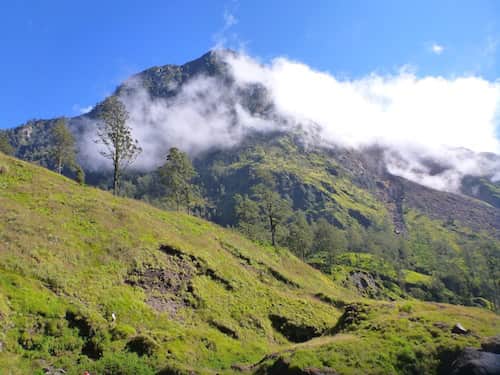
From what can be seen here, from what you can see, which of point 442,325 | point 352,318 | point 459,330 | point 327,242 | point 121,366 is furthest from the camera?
point 327,242

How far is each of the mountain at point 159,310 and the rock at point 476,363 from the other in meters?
1.90

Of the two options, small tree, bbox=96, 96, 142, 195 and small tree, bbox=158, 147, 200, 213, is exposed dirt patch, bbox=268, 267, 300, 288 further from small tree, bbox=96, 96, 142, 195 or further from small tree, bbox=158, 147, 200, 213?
small tree, bbox=158, 147, 200, 213

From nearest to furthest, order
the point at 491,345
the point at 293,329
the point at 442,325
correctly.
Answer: the point at 491,345 < the point at 442,325 < the point at 293,329

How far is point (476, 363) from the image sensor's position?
18219mm

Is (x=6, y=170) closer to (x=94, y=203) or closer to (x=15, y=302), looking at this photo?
(x=94, y=203)

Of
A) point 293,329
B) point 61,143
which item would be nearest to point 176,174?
point 61,143

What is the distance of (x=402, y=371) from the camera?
20719mm

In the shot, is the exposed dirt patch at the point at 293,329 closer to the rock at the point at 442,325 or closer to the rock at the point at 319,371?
the rock at the point at 442,325

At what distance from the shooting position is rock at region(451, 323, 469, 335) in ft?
79.2

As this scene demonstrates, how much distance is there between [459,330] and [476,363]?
6.65m

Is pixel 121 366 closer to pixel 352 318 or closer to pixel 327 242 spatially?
pixel 352 318

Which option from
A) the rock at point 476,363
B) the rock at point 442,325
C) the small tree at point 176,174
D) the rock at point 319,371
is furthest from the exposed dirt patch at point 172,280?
the small tree at point 176,174

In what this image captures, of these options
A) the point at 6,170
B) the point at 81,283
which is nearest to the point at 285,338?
the point at 81,283

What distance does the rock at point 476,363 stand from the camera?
1767 centimetres
